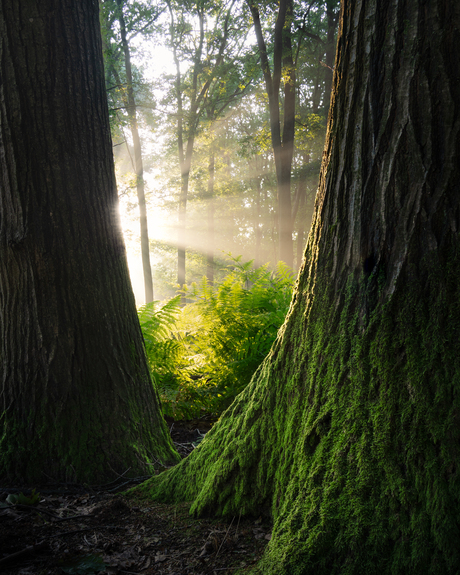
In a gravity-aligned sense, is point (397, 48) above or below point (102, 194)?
above

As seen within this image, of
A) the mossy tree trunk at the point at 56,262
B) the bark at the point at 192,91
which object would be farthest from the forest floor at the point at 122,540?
the bark at the point at 192,91

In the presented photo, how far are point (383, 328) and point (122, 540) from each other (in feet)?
4.98

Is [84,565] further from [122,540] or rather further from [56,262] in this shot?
[56,262]

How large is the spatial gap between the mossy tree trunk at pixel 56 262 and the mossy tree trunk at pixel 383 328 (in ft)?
4.94

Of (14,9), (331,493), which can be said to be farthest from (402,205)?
(14,9)

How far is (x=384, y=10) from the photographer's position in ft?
4.41

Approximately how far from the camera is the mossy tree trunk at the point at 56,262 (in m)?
2.45

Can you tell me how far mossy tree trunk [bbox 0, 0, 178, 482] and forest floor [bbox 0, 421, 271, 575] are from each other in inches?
21.0

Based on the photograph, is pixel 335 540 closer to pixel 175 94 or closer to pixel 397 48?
pixel 397 48

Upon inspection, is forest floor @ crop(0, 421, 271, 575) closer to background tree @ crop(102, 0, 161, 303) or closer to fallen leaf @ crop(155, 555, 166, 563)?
fallen leaf @ crop(155, 555, 166, 563)

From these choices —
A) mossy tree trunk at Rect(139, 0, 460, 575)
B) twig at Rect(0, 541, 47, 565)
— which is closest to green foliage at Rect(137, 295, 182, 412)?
twig at Rect(0, 541, 47, 565)

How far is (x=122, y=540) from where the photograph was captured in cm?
171

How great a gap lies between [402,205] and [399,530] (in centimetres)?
109

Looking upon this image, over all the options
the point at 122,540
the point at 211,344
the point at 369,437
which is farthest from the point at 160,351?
the point at 369,437
